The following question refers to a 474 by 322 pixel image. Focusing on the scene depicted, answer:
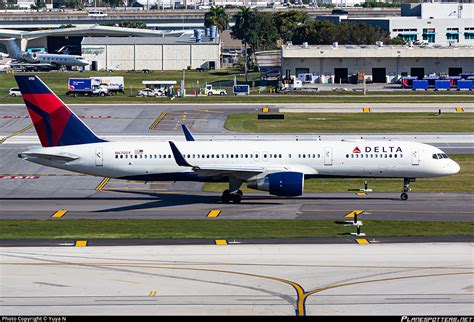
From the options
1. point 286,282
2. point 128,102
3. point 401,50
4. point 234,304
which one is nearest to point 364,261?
point 286,282

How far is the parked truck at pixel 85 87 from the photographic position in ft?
465

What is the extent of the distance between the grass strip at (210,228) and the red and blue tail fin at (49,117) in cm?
772

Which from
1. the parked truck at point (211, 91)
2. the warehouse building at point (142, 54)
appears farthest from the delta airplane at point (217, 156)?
the warehouse building at point (142, 54)

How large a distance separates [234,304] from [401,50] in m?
130

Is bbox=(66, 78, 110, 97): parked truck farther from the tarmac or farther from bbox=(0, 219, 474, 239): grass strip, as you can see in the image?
the tarmac

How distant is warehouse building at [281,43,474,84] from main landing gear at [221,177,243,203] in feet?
328

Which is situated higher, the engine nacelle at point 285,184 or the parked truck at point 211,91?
the engine nacelle at point 285,184

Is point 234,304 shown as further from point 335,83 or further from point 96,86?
point 335,83

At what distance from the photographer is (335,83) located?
161m

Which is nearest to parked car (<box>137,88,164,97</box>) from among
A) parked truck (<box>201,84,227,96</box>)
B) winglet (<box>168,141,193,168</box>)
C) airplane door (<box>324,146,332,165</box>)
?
parked truck (<box>201,84,227,96</box>)

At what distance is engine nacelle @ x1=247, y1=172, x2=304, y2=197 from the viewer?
2212 inches

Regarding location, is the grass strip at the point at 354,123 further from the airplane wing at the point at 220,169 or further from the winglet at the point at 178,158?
the winglet at the point at 178,158

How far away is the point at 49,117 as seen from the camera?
192 feet

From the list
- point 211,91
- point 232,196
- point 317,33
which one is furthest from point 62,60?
point 232,196
